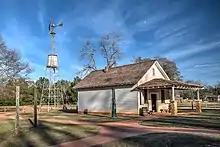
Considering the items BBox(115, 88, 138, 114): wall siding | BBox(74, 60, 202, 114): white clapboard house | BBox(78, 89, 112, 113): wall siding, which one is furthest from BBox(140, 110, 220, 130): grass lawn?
BBox(78, 89, 112, 113): wall siding

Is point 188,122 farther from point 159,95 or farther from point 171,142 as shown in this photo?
point 159,95

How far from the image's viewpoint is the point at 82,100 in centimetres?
3231

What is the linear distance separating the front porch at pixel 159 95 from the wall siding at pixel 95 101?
3834 mm

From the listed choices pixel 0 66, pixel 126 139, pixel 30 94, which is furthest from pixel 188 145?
pixel 30 94

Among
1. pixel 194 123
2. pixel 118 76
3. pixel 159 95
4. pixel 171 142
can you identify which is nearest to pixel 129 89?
pixel 118 76

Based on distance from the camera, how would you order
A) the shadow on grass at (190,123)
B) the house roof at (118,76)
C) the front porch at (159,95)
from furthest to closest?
the house roof at (118,76), the front porch at (159,95), the shadow on grass at (190,123)

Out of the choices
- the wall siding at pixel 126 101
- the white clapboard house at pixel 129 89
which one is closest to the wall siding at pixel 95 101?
the white clapboard house at pixel 129 89

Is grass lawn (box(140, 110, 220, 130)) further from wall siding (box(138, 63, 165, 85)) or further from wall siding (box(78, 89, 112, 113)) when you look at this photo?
wall siding (box(78, 89, 112, 113))

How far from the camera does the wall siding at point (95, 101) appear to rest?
94.2 ft

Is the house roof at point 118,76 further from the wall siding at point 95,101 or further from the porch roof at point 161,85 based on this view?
the porch roof at point 161,85

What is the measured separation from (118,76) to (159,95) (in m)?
4.97

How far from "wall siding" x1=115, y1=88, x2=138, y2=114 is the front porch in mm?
493

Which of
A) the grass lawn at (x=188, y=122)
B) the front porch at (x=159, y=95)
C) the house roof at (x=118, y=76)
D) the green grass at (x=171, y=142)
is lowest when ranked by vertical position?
the grass lawn at (x=188, y=122)

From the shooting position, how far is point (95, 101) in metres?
30.2
